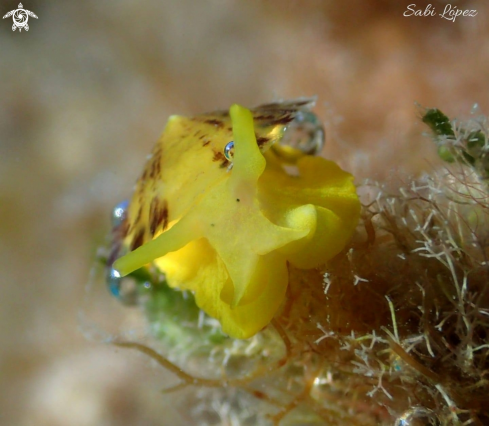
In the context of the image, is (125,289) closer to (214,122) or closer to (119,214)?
(119,214)

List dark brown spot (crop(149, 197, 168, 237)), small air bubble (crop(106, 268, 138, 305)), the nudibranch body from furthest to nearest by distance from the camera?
small air bubble (crop(106, 268, 138, 305)), dark brown spot (crop(149, 197, 168, 237)), the nudibranch body

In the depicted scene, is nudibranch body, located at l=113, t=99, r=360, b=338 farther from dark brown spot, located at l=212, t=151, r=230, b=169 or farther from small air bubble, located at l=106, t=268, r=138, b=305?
small air bubble, located at l=106, t=268, r=138, b=305

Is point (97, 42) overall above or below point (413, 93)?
above

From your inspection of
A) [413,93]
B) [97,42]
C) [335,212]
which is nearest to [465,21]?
[413,93]

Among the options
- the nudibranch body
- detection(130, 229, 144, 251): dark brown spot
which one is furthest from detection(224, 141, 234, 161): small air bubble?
detection(130, 229, 144, 251): dark brown spot

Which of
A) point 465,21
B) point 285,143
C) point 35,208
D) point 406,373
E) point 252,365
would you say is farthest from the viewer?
point 35,208

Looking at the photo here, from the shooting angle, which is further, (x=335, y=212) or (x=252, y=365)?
(x=252, y=365)

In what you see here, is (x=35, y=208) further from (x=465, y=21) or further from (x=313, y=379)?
(x=465, y=21)

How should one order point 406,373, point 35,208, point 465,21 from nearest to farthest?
point 406,373, point 465,21, point 35,208
